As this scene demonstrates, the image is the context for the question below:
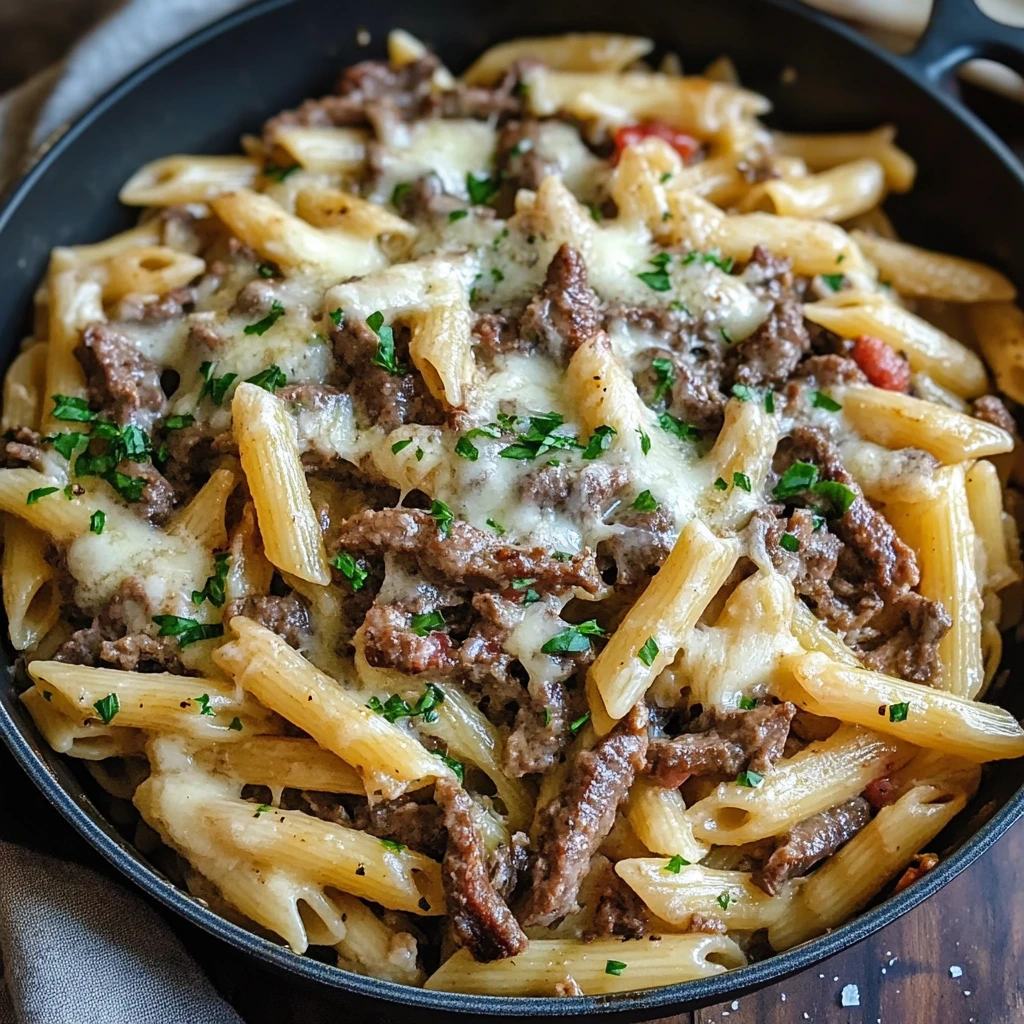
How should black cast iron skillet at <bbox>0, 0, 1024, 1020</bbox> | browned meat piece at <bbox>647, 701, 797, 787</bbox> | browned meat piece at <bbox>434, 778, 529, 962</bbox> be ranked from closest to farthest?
browned meat piece at <bbox>434, 778, 529, 962</bbox> → browned meat piece at <bbox>647, 701, 797, 787</bbox> → black cast iron skillet at <bbox>0, 0, 1024, 1020</bbox>

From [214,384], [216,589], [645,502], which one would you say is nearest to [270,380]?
[214,384]

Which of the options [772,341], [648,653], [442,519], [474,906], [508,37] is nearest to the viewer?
[474,906]

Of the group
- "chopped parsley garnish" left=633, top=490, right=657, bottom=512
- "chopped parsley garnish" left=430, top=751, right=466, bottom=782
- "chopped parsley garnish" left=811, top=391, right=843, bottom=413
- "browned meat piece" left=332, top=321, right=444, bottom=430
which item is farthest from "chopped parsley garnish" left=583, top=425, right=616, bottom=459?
"chopped parsley garnish" left=430, top=751, right=466, bottom=782

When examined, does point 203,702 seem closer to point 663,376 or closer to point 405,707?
point 405,707

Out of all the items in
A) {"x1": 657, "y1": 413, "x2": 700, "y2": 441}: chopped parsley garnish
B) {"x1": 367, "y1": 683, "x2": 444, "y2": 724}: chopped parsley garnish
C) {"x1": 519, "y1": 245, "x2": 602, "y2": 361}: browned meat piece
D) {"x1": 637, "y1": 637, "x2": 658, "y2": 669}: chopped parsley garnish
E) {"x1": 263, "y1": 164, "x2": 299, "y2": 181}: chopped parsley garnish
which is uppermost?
{"x1": 519, "y1": 245, "x2": 602, "y2": 361}: browned meat piece

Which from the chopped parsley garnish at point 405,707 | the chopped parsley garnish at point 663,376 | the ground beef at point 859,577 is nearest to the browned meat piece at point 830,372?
the ground beef at point 859,577

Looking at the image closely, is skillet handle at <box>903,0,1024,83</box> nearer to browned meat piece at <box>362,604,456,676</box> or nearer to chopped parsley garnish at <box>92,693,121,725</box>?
browned meat piece at <box>362,604,456,676</box>

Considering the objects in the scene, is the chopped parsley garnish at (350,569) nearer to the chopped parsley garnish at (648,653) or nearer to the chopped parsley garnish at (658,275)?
the chopped parsley garnish at (648,653)
